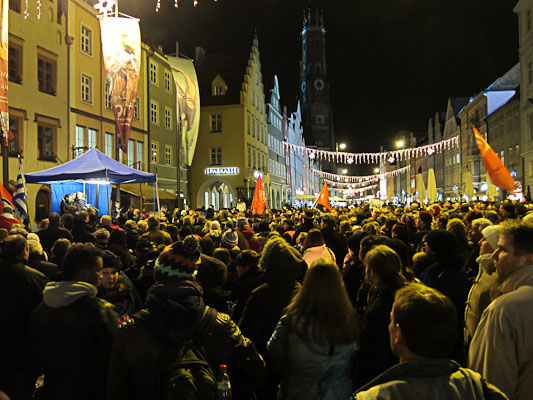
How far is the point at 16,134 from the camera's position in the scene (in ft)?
65.5

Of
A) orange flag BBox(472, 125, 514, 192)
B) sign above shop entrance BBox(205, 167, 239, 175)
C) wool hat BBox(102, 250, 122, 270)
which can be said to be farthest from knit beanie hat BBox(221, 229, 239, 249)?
sign above shop entrance BBox(205, 167, 239, 175)

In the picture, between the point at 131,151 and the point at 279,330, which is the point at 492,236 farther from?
the point at 131,151

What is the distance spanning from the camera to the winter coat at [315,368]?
295 cm

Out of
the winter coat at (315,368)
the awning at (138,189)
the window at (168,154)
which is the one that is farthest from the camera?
the window at (168,154)

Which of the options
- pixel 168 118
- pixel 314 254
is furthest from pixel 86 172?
pixel 168 118

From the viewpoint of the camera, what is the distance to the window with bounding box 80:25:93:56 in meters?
24.8

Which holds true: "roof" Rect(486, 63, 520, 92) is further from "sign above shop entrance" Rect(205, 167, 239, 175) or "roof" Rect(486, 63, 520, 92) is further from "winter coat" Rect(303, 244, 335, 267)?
"winter coat" Rect(303, 244, 335, 267)

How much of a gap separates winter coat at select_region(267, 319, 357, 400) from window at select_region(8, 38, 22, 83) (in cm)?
2079

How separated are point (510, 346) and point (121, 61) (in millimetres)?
15060

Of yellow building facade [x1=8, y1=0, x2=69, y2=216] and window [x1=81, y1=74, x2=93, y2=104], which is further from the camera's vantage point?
window [x1=81, y1=74, x2=93, y2=104]

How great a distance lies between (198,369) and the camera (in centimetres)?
255

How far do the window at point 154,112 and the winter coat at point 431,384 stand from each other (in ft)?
108

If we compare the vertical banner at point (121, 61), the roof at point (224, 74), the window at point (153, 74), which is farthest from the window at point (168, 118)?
the vertical banner at point (121, 61)

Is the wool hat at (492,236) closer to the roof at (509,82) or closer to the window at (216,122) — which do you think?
the window at (216,122)
